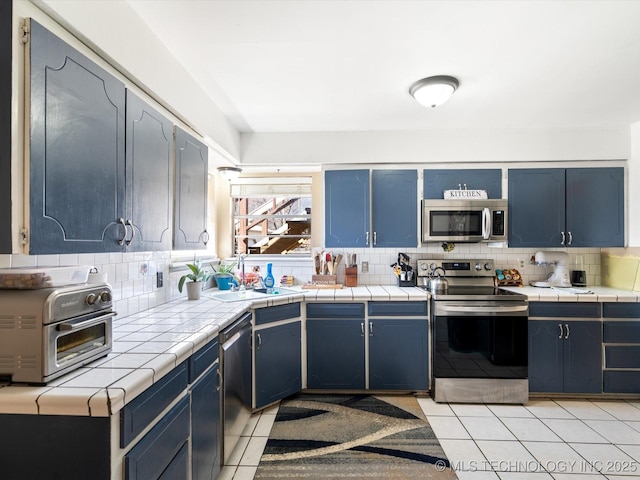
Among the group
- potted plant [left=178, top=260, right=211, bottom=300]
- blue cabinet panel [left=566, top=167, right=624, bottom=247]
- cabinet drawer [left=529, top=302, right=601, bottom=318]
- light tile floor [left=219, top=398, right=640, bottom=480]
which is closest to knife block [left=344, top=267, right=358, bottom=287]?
light tile floor [left=219, top=398, right=640, bottom=480]

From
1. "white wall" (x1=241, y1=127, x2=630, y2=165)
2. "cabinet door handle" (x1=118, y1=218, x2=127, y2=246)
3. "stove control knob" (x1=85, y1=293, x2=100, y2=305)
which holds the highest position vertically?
"white wall" (x1=241, y1=127, x2=630, y2=165)

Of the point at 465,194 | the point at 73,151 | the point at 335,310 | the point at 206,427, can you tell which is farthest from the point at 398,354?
the point at 73,151

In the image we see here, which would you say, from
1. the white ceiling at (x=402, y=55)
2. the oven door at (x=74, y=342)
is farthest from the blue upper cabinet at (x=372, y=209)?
the oven door at (x=74, y=342)

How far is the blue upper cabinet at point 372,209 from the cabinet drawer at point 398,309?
2.05 ft

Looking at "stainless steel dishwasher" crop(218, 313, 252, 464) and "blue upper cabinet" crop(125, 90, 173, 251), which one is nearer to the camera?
"blue upper cabinet" crop(125, 90, 173, 251)

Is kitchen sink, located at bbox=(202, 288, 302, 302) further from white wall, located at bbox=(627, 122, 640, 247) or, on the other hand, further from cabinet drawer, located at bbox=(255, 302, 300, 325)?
white wall, located at bbox=(627, 122, 640, 247)

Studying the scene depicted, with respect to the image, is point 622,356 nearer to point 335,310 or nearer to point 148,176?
A: point 335,310

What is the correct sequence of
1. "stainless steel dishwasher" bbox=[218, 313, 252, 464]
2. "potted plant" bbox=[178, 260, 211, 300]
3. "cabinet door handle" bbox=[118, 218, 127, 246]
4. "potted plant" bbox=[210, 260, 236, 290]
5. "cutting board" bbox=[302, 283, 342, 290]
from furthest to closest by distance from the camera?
"cutting board" bbox=[302, 283, 342, 290] < "potted plant" bbox=[210, 260, 236, 290] < "potted plant" bbox=[178, 260, 211, 300] < "stainless steel dishwasher" bbox=[218, 313, 252, 464] < "cabinet door handle" bbox=[118, 218, 127, 246]

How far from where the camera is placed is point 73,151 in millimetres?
1146

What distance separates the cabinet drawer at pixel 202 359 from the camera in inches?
57.6

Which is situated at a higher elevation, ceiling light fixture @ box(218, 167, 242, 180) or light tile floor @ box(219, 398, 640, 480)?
ceiling light fixture @ box(218, 167, 242, 180)

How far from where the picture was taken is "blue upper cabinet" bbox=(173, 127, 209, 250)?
199 centimetres

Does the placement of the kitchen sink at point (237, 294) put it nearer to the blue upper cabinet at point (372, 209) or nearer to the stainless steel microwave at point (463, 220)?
the blue upper cabinet at point (372, 209)

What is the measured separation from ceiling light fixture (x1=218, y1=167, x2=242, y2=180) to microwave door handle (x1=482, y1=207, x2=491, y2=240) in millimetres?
2453
